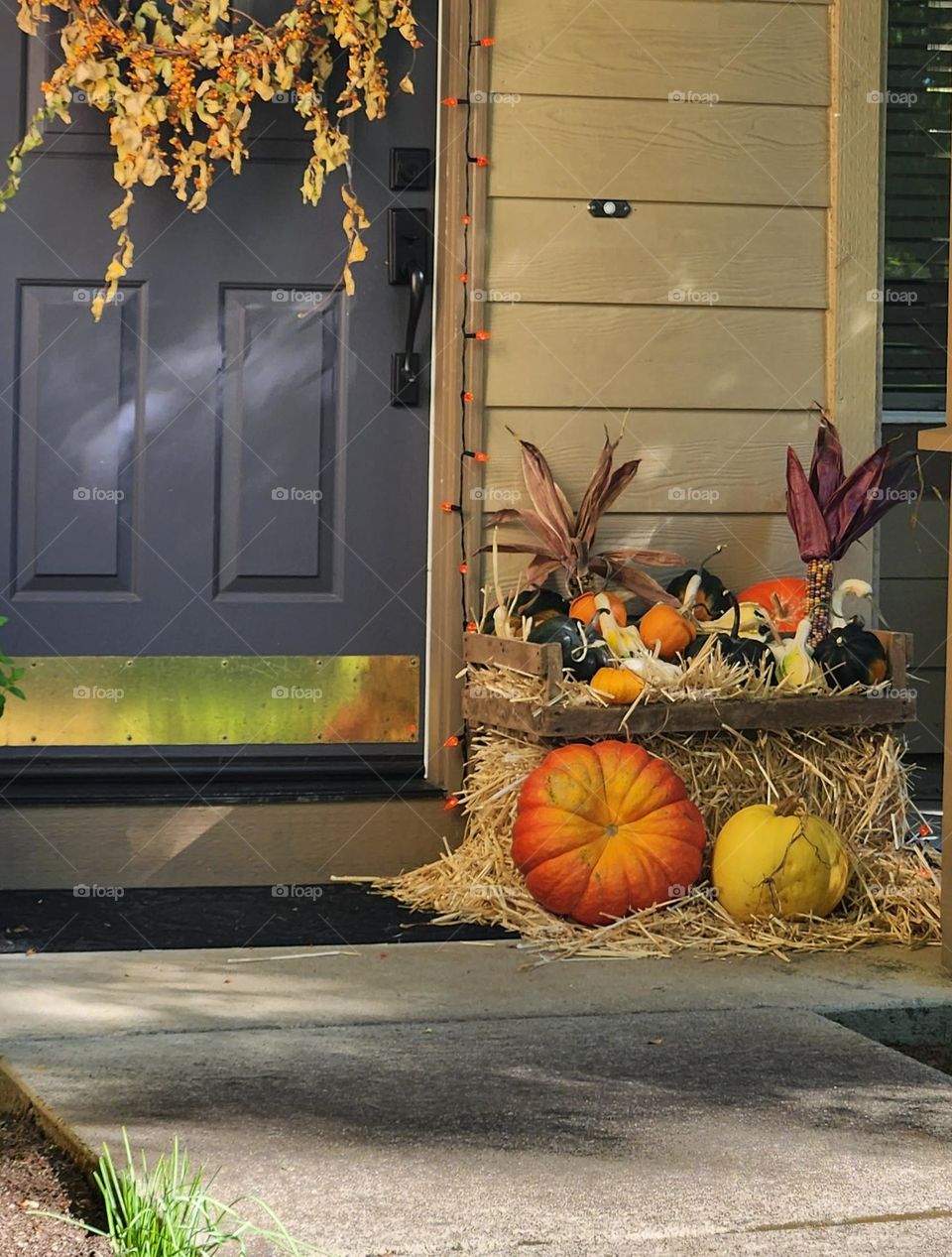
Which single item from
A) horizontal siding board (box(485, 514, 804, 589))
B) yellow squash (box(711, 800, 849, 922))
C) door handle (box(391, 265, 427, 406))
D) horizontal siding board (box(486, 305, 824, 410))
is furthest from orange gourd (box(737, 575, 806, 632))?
door handle (box(391, 265, 427, 406))

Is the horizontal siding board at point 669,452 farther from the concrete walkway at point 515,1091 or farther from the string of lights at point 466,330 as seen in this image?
the concrete walkway at point 515,1091

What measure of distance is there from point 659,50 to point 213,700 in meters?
2.05

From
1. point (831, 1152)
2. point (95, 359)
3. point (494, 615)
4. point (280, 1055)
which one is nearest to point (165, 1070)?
point (280, 1055)

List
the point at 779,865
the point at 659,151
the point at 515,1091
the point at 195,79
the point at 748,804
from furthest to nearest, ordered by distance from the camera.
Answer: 1. the point at 659,151
2. the point at 195,79
3. the point at 748,804
4. the point at 779,865
5. the point at 515,1091

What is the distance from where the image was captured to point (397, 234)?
421 centimetres

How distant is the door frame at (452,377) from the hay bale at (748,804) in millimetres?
221

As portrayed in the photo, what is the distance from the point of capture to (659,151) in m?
4.29

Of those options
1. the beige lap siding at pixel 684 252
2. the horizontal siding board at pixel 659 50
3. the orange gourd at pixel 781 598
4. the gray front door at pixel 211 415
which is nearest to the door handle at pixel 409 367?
the gray front door at pixel 211 415

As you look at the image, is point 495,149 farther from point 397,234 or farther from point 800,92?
point 800,92

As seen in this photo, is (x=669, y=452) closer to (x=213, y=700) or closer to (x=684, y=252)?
(x=684, y=252)

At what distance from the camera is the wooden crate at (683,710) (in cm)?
377

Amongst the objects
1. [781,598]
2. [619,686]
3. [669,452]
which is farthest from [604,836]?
[669,452]

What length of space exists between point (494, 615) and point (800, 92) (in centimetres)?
163

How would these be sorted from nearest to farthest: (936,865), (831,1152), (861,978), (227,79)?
(831,1152) → (861,978) → (227,79) → (936,865)
